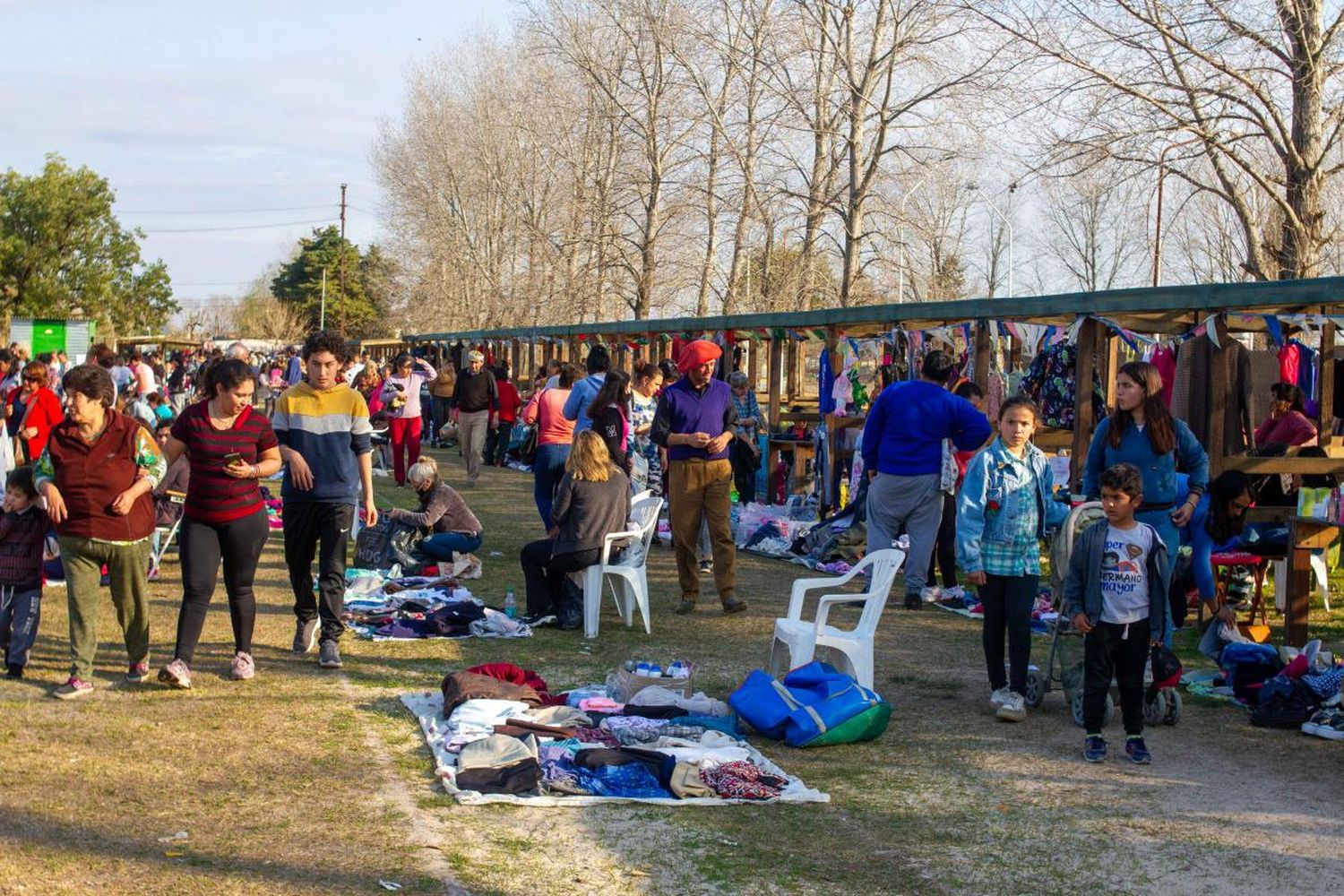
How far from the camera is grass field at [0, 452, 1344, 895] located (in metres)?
4.63

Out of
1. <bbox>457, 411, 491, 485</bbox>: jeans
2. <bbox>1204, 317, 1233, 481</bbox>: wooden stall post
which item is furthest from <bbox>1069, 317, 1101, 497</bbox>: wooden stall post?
<bbox>457, 411, 491, 485</bbox>: jeans

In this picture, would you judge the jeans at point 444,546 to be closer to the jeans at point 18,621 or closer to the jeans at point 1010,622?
the jeans at point 18,621

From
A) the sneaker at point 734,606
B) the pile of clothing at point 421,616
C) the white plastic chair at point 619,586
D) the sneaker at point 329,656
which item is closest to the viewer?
the sneaker at point 329,656

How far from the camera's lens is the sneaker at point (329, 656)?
7688 millimetres

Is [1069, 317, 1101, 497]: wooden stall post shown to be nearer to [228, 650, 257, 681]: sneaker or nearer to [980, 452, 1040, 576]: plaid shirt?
[980, 452, 1040, 576]: plaid shirt

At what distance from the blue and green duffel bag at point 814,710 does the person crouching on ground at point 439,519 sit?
16.6ft

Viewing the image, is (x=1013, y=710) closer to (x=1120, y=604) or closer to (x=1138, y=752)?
(x=1138, y=752)

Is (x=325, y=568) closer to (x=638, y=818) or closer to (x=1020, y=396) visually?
(x=638, y=818)

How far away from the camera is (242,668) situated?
288 inches

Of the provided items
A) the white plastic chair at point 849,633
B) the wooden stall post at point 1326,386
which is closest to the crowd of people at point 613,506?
the white plastic chair at point 849,633

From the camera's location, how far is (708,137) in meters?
31.7

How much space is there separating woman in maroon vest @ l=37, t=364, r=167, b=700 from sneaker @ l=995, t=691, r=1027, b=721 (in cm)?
431

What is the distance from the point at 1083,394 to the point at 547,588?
484cm

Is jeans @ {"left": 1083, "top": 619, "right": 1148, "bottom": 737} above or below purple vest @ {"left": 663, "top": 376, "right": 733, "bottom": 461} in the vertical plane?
below
